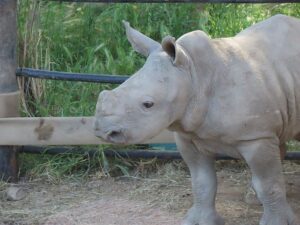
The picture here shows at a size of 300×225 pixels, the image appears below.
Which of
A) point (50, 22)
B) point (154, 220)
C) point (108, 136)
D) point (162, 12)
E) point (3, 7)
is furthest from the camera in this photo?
point (162, 12)

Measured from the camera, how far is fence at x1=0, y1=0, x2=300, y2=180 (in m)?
4.99

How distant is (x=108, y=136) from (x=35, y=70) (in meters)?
1.63

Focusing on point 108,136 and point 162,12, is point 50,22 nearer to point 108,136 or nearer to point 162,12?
point 162,12

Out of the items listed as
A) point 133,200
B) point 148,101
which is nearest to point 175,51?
point 148,101

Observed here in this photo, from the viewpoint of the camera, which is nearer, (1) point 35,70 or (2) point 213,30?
(1) point 35,70

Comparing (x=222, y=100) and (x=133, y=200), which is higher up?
(x=222, y=100)

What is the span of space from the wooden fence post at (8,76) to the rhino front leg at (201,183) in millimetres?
1304

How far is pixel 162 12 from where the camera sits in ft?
22.6

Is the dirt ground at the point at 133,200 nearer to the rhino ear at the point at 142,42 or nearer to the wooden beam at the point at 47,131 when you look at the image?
the wooden beam at the point at 47,131

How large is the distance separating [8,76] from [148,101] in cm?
171

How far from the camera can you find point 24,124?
5023mm

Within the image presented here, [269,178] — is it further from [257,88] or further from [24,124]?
[24,124]

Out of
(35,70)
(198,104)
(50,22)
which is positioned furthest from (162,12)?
(198,104)

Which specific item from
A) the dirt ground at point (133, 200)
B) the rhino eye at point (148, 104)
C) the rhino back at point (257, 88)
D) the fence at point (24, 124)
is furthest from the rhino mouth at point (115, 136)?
the fence at point (24, 124)
